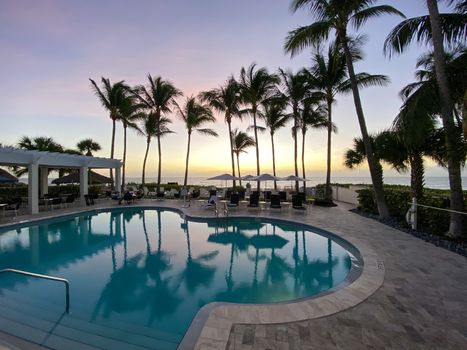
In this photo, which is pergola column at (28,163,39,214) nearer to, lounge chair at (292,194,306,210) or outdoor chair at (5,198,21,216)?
outdoor chair at (5,198,21,216)

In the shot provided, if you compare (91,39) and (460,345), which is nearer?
(460,345)

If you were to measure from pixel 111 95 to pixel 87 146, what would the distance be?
8790 millimetres

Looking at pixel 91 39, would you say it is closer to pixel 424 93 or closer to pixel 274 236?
pixel 274 236

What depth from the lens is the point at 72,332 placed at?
3453mm

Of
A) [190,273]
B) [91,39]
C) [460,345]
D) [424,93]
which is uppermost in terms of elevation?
[91,39]

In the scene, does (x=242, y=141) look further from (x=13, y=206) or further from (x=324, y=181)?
(x=13, y=206)

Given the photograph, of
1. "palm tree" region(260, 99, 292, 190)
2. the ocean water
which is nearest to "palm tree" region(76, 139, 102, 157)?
the ocean water

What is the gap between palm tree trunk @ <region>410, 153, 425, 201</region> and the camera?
30.9 ft

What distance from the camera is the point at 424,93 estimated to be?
25.7 feet

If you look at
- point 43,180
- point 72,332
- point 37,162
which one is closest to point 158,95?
point 37,162

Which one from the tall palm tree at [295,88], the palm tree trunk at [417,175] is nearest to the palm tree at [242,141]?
the tall palm tree at [295,88]

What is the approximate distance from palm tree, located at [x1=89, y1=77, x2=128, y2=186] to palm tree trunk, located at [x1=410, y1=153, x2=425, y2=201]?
2050 centimetres

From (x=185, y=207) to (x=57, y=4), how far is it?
10961 millimetres

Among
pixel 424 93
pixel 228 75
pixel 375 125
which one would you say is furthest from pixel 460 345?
pixel 228 75
